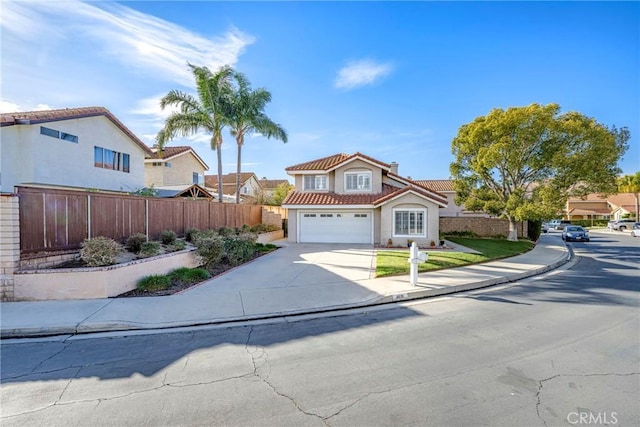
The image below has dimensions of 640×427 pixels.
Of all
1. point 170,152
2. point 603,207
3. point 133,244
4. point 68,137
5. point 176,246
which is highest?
point 170,152

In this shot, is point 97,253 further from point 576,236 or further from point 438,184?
point 438,184

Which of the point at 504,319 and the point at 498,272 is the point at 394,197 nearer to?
the point at 498,272

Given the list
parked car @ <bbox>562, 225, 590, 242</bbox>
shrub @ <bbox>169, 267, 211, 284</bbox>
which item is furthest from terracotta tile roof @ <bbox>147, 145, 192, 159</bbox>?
parked car @ <bbox>562, 225, 590, 242</bbox>

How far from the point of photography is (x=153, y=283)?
8992 millimetres

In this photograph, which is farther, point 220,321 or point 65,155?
point 65,155

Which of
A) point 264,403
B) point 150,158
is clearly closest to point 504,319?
point 264,403

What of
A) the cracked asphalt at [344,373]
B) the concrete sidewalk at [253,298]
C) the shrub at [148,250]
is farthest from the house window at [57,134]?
the cracked asphalt at [344,373]

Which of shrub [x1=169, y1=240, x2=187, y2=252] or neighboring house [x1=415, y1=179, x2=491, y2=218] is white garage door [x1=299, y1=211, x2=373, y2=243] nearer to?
shrub [x1=169, y1=240, x2=187, y2=252]

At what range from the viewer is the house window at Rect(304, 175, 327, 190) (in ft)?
77.0

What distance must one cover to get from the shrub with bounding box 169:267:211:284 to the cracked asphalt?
3.85 meters

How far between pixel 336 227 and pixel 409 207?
5253mm

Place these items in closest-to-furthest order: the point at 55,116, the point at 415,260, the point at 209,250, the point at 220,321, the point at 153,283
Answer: the point at 220,321 < the point at 153,283 < the point at 415,260 < the point at 209,250 < the point at 55,116

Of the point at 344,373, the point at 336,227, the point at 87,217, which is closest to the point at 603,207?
the point at 336,227

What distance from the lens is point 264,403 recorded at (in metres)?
3.67
